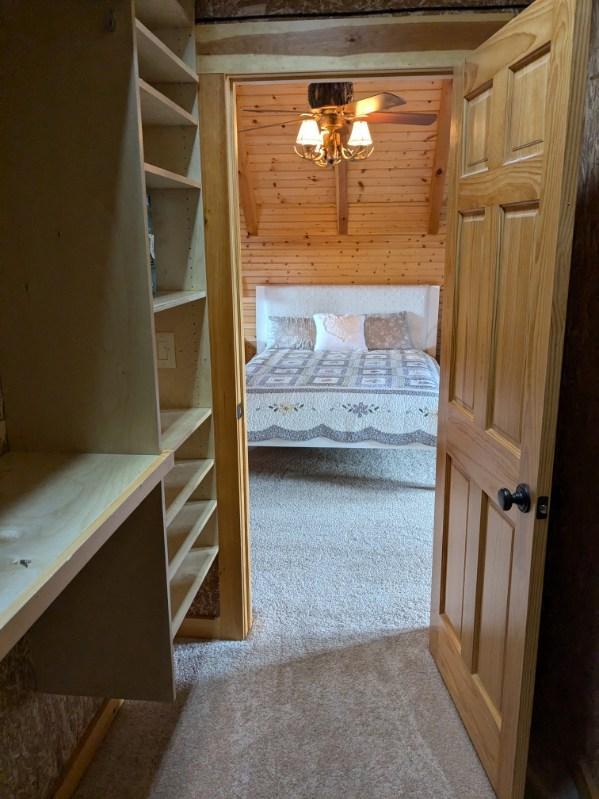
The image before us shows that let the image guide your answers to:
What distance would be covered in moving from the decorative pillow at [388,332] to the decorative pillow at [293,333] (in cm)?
51

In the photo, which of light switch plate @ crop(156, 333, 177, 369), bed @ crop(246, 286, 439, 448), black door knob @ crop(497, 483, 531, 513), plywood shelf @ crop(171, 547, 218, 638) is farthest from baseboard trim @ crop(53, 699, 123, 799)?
bed @ crop(246, 286, 439, 448)

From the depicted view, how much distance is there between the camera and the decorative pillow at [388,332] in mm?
5551

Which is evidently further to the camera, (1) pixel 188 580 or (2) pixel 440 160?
(2) pixel 440 160

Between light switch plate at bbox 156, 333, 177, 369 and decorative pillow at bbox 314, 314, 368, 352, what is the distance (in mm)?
3483

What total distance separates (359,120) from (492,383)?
8.15 feet

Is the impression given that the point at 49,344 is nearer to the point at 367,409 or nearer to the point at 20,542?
the point at 20,542

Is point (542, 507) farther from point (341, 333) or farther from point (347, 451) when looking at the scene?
point (341, 333)

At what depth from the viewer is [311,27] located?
1.88 metres

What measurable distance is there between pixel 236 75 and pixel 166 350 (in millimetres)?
908

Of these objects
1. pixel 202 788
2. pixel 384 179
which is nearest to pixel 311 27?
pixel 202 788

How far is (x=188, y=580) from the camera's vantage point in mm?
2020

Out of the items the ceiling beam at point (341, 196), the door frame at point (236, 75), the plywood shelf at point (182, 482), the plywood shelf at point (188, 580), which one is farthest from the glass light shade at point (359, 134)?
the plywood shelf at point (188, 580)

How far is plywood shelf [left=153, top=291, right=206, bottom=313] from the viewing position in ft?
5.31

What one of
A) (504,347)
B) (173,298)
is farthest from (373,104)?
(504,347)
